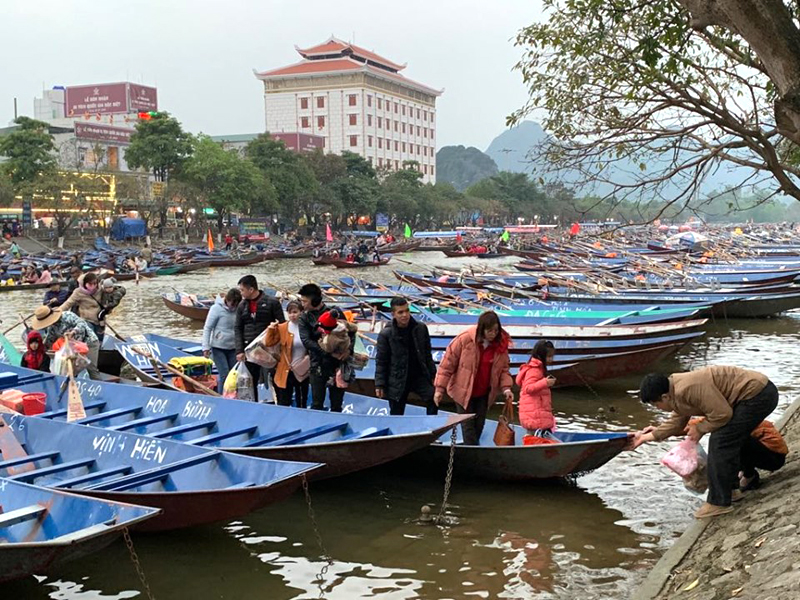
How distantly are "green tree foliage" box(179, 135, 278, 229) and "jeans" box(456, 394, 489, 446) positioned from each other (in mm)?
49998

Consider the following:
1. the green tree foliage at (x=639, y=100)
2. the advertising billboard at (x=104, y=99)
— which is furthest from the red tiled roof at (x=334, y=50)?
the green tree foliage at (x=639, y=100)

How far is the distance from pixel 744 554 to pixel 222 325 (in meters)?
6.83

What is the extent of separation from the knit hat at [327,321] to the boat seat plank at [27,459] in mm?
2810

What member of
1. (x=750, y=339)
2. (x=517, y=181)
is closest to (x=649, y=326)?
(x=750, y=339)

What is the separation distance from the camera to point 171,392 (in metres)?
9.20

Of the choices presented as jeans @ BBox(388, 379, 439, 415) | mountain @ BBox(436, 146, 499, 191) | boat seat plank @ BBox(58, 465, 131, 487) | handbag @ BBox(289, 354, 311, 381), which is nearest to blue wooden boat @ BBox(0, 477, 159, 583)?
boat seat plank @ BBox(58, 465, 131, 487)

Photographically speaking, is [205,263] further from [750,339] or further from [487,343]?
[487,343]

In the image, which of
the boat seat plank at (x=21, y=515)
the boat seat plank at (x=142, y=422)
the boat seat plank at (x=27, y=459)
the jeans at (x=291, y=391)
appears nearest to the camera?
the boat seat plank at (x=21, y=515)

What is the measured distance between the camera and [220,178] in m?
56.4

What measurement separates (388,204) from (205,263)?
3418cm

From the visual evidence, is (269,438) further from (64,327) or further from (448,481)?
(64,327)

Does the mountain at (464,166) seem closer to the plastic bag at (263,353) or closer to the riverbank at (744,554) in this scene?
the plastic bag at (263,353)

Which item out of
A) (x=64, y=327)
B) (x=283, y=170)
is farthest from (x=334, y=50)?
(x=64, y=327)

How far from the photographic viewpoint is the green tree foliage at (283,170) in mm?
62656
